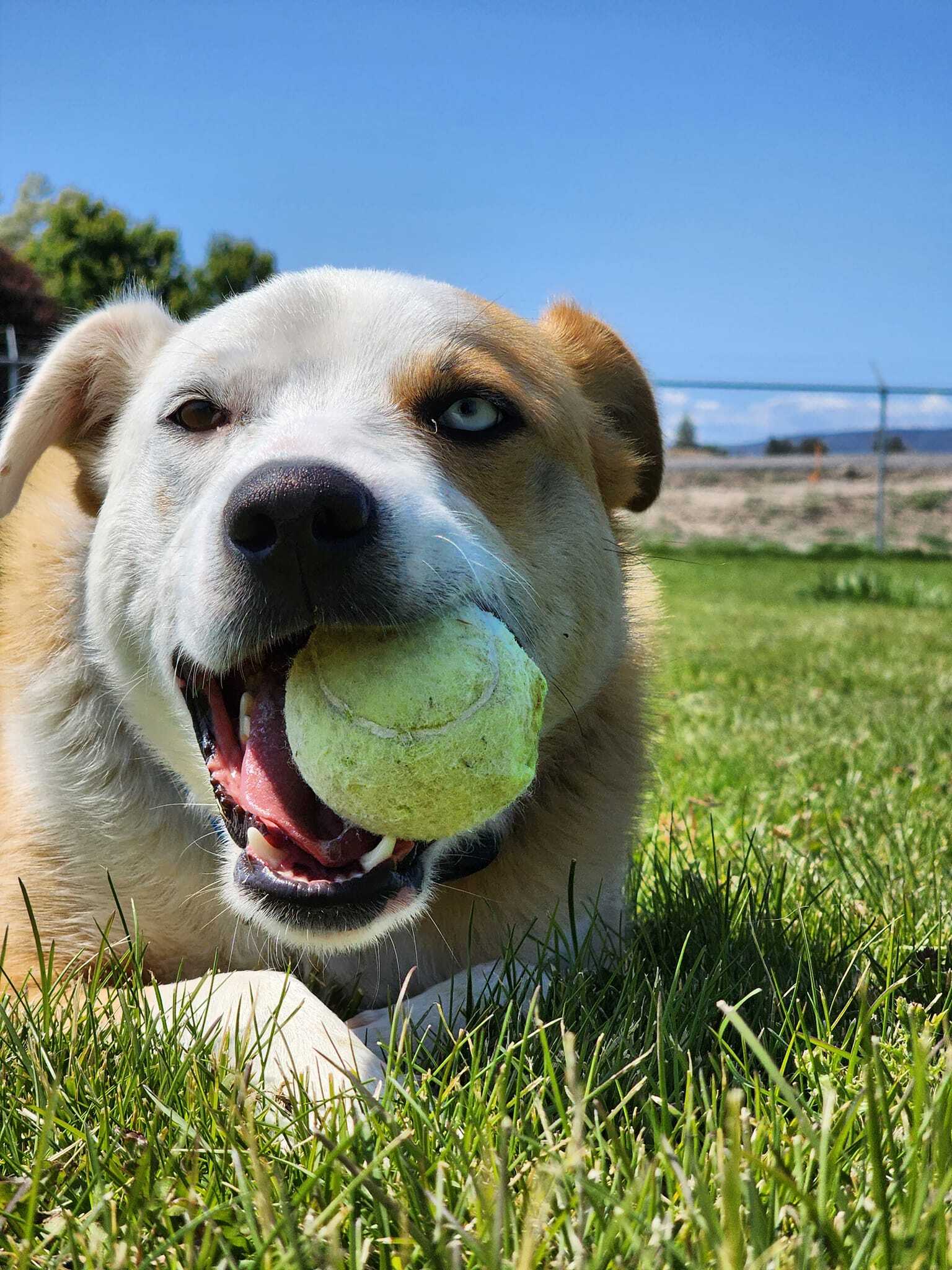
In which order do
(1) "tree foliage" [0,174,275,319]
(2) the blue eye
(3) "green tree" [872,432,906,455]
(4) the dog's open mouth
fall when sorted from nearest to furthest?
1. (4) the dog's open mouth
2. (2) the blue eye
3. (3) "green tree" [872,432,906,455]
4. (1) "tree foliage" [0,174,275,319]

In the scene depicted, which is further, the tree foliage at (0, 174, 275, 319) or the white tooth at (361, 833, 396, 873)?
the tree foliage at (0, 174, 275, 319)

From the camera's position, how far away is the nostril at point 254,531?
1.79m

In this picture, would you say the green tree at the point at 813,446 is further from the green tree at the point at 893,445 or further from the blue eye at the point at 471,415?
the blue eye at the point at 471,415

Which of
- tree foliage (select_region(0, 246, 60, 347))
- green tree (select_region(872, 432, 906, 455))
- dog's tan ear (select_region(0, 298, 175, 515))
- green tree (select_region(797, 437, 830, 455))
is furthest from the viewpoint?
green tree (select_region(797, 437, 830, 455))

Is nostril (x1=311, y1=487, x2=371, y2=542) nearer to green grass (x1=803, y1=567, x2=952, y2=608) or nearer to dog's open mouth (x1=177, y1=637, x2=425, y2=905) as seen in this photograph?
dog's open mouth (x1=177, y1=637, x2=425, y2=905)

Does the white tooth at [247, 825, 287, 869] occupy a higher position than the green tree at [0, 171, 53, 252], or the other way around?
the green tree at [0, 171, 53, 252]

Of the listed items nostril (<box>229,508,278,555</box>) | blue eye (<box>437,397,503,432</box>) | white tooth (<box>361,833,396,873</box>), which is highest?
blue eye (<box>437,397,503,432</box>)

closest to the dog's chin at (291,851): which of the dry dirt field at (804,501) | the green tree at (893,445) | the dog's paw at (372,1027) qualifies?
the dog's paw at (372,1027)

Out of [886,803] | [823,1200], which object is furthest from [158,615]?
[886,803]

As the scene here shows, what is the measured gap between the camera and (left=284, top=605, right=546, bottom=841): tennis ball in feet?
5.78

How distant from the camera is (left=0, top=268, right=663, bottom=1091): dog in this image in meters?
1.87

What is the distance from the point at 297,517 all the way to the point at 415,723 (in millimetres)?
374

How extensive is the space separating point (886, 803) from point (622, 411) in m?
1.59

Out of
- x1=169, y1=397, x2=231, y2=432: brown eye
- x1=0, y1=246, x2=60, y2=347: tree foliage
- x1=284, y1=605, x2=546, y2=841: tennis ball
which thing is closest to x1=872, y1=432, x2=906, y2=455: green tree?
x1=0, y1=246, x2=60, y2=347: tree foliage
